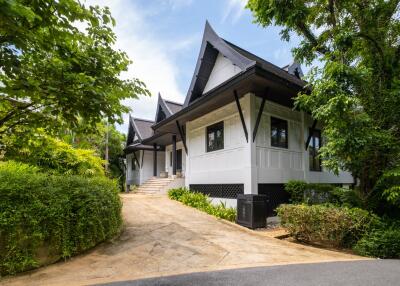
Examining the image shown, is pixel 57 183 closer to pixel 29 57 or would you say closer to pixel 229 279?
pixel 29 57

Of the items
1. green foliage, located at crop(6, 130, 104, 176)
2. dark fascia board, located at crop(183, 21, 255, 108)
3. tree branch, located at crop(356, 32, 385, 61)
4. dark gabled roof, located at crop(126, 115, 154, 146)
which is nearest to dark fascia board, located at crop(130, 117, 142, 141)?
dark gabled roof, located at crop(126, 115, 154, 146)

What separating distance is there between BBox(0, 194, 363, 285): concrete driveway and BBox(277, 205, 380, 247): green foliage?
17.7 inches

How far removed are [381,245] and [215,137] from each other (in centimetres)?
714

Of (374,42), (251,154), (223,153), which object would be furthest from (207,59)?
(374,42)

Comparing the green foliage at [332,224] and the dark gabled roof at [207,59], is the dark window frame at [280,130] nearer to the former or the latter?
the dark gabled roof at [207,59]

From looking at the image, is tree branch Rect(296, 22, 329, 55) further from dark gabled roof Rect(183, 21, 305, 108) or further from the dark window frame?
the dark window frame

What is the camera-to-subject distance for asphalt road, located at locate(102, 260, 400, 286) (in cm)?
390

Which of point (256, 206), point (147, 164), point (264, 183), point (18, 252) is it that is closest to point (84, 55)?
point (18, 252)

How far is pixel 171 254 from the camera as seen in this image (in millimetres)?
5297

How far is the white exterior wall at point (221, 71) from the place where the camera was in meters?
11.4

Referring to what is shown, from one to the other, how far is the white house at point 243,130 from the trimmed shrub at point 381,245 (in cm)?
367

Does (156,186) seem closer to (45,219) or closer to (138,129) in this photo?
(138,129)

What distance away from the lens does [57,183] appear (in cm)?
519

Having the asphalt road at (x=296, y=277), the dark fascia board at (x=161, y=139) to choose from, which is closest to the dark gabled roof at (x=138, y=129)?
the dark fascia board at (x=161, y=139)
